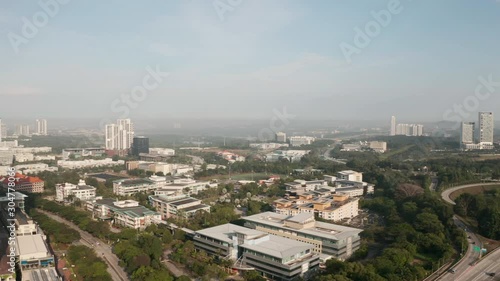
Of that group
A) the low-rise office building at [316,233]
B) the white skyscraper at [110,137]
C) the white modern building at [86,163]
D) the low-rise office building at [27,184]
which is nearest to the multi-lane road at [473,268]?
the low-rise office building at [316,233]

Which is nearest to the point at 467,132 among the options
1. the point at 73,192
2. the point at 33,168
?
the point at 73,192

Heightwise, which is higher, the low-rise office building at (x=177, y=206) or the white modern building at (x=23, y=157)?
the white modern building at (x=23, y=157)

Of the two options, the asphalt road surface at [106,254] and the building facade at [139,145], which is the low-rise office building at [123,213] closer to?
the asphalt road surface at [106,254]

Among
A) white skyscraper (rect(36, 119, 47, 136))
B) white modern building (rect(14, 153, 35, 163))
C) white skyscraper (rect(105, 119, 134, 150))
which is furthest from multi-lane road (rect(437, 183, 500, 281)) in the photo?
white skyscraper (rect(36, 119, 47, 136))

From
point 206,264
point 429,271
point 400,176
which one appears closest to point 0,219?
point 206,264

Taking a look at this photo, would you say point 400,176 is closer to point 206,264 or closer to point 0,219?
point 206,264

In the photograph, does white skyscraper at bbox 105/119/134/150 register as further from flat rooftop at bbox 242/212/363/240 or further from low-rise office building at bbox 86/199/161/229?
flat rooftop at bbox 242/212/363/240
